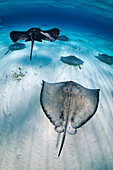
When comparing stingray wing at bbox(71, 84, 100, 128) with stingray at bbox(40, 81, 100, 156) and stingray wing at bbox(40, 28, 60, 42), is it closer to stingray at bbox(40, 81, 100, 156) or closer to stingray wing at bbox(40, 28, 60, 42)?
stingray at bbox(40, 81, 100, 156)

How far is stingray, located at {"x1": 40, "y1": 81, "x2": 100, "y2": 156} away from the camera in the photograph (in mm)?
1839

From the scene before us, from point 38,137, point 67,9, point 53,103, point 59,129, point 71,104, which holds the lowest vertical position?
point 38,137

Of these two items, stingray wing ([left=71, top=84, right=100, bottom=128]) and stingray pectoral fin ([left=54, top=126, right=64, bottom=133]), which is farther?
stingray wing ([left=71, top=84, right=100, bottom=128])

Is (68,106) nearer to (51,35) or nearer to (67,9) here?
(51,35)

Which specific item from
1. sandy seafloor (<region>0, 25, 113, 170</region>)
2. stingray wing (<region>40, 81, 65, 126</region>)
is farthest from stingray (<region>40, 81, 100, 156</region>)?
sandy seafloor (<region>0, 25, 113, 170</region>)

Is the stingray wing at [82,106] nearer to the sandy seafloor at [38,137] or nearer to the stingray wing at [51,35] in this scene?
the sandy seafloor at [38,137]

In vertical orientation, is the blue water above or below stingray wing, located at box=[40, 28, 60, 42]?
above

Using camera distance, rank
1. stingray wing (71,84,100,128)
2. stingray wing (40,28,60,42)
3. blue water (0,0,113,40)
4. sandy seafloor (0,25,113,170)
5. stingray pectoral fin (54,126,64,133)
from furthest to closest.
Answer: blue water (0,0,113,40) → stingray wing (40,28,60,42) → sandy seafloor (0,25,113,170) → stingray wing (71,84,100,128) → stingray pectoral fin (54,126,64,133)

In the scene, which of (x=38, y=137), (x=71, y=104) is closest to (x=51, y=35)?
(x=71, y=104)

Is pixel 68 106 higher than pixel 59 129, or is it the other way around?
pixel 68 106

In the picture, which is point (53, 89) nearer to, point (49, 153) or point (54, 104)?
point (54, 104)

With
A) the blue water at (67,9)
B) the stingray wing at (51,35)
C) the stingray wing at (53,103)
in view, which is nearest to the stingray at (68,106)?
the stingray wing at (53,103)

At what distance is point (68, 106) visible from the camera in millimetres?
1949

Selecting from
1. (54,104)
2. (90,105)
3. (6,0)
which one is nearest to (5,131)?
(54,104)
